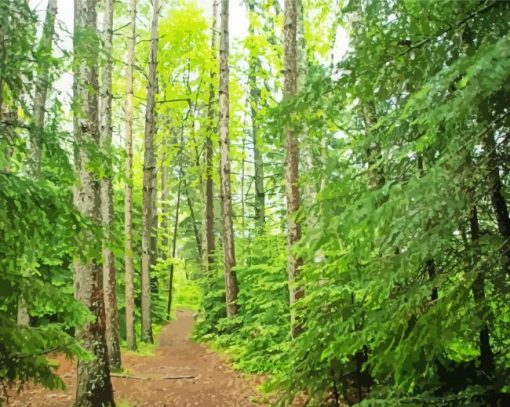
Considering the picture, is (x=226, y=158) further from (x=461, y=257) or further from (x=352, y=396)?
(x=461, y=257)

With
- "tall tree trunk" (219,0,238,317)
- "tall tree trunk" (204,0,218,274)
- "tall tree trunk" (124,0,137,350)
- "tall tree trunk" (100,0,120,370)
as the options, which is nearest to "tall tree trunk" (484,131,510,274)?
"tall tree trunk" (100,0,120,370)

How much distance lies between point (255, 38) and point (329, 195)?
13615 mm

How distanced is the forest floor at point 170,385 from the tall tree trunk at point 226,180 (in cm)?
177

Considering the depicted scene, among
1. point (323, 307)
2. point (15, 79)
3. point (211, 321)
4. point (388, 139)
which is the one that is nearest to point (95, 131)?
point (15, 79)

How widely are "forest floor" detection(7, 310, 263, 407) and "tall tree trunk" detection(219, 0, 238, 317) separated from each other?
177 centimetres

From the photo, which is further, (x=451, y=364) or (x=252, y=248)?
(x=252, y=248)

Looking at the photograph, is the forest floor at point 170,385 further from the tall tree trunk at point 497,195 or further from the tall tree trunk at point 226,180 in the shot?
the tall tree trunk at point 497,195

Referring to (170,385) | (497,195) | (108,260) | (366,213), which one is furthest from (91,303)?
(497,195)

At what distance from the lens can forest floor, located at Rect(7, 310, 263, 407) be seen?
8523mm

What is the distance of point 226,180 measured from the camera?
14.2 meters

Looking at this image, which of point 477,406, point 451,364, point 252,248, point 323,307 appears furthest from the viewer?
point 252,248

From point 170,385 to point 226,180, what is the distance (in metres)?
6.18

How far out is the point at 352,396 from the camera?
5.57 meters

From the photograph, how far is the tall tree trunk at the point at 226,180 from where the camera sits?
13906 millimetres
